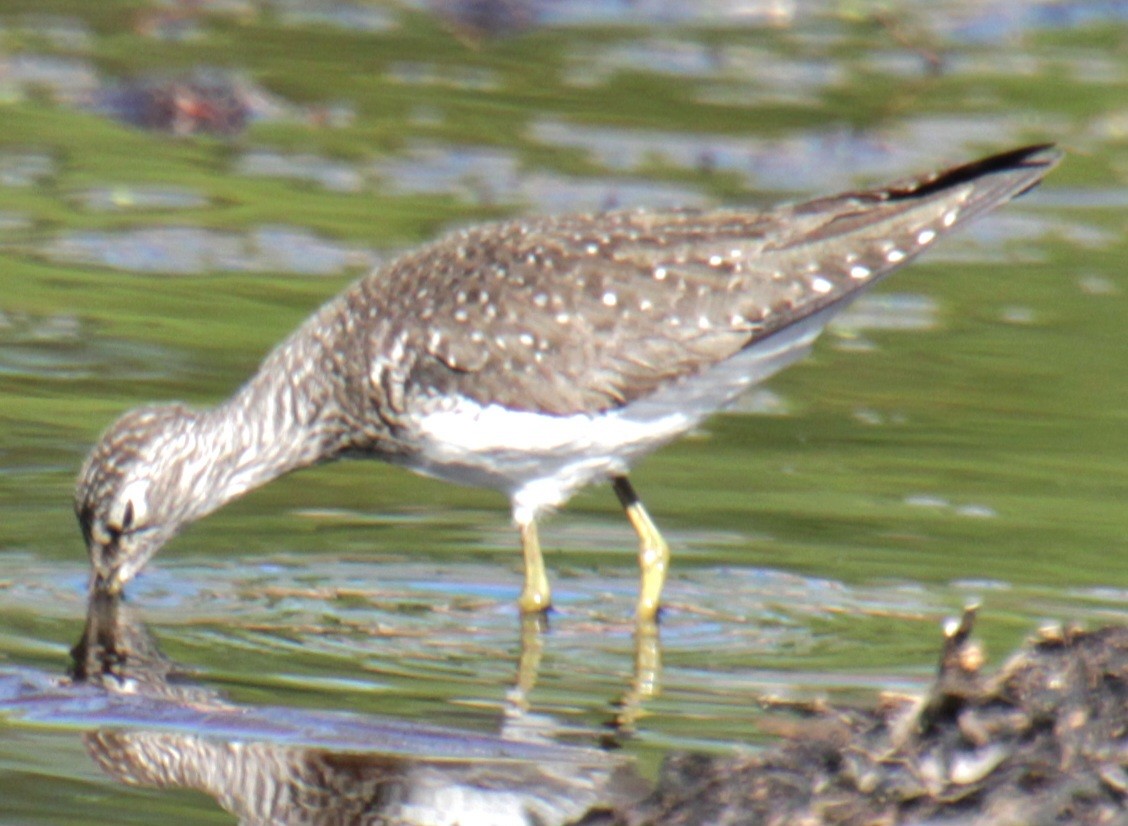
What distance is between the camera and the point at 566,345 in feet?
30.8

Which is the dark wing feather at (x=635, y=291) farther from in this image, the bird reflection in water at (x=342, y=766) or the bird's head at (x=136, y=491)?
the bird reflection in water at (x=342, y=766)

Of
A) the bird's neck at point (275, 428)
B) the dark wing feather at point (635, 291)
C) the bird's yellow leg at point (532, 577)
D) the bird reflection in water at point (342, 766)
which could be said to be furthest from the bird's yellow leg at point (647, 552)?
the bird reflection in water at point (342, 766)

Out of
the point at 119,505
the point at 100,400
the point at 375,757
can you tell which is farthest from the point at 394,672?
the point at 100,400

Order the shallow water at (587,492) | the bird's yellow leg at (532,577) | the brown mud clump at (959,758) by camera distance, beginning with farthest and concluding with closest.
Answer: the bird's yellow leg at (532,577) → the shallow water at (587,492) → the brown mud clump at (959,758)

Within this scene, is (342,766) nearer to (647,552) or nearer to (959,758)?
(959,758)

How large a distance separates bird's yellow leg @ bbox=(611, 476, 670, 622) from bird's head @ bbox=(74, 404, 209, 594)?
1.73 meters

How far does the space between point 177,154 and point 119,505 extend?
24.0ft

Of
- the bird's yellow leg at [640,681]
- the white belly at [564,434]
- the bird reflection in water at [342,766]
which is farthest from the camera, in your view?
the white belly at [564,434]

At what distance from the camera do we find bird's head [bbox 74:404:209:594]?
9.30 m

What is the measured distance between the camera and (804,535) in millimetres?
→ 9969

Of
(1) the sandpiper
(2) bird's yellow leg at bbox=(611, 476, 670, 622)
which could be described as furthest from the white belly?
(2) bird's yellow leg at bbox=(611, 476, 670, 622)

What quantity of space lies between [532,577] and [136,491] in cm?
159

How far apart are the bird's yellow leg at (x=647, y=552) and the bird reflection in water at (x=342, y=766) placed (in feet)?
5.05

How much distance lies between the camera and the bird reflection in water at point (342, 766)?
6.85 metres
